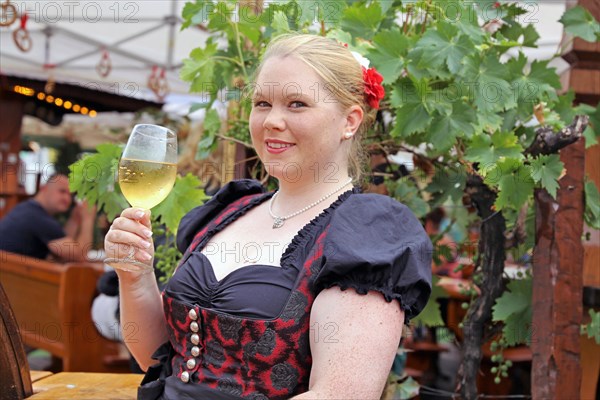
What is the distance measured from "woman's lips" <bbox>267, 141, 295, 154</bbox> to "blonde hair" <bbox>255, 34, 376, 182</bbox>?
14cm

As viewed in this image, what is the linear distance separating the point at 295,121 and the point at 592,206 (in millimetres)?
1054

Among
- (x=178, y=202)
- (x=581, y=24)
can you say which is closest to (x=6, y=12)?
(x=178, y=202)

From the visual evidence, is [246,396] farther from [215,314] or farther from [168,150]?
[168,150]

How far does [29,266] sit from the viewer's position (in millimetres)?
4355

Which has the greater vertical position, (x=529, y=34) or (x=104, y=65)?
(x=104, y=65)

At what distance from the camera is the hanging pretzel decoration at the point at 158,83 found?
7.88 m

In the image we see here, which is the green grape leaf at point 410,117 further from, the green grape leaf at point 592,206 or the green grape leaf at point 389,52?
the green grape leaf at point 592,206

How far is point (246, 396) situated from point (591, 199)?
1247 mm

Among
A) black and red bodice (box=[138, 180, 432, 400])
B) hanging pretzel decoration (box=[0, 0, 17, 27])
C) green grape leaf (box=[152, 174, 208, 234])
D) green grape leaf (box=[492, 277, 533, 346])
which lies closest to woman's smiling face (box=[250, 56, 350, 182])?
black and red bodice (box=[138, 180, 432, 400])

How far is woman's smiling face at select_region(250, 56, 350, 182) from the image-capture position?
1463 mm

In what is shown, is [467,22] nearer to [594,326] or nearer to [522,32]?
[522,32]

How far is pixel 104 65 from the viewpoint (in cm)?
809

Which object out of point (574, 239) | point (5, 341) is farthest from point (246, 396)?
point (574, 239)

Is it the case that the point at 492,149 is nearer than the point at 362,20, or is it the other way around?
the point at 492,149
